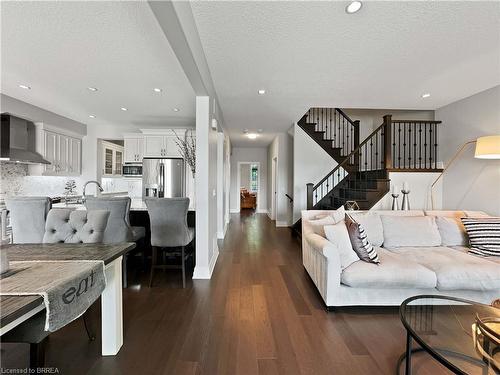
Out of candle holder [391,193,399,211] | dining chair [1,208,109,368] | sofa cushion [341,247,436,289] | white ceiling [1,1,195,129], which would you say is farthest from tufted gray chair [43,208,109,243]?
candle holder [391,193,399,211]

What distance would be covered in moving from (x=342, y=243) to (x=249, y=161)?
24.8ft

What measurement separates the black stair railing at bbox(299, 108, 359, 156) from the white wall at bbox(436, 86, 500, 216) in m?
1.94

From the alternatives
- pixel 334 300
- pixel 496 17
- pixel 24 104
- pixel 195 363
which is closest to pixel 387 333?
pixel 334 300

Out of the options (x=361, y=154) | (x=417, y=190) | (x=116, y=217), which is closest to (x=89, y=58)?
(x=116, y=217)

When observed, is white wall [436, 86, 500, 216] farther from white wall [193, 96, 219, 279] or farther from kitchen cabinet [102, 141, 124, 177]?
kitchen cabinet [102, 141, 124, 177]

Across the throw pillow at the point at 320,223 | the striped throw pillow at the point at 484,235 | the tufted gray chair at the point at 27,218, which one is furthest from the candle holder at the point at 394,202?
the tufted gray chair at the point at 27,218

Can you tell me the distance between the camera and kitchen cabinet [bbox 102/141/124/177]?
6.01 metres

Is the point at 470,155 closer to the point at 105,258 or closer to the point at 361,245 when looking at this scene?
the point at 361,245

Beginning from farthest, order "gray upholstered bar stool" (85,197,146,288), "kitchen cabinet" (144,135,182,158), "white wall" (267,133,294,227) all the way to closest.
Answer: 1. "white wall" (267,133,294,227)
2. "kitchen cabinet" (144,135,182,158)
3. "gray upholstered bar stool" (85,197,146,288)

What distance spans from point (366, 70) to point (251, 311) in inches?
126

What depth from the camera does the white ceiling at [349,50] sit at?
1.95 m

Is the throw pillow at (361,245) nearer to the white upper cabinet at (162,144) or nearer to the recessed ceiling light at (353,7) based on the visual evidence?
the recessed ceiling light at (353,7)

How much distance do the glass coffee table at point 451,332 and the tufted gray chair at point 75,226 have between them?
2308mm

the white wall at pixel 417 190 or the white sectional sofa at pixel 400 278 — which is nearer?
the white sectional sofa at pixel 400 278
